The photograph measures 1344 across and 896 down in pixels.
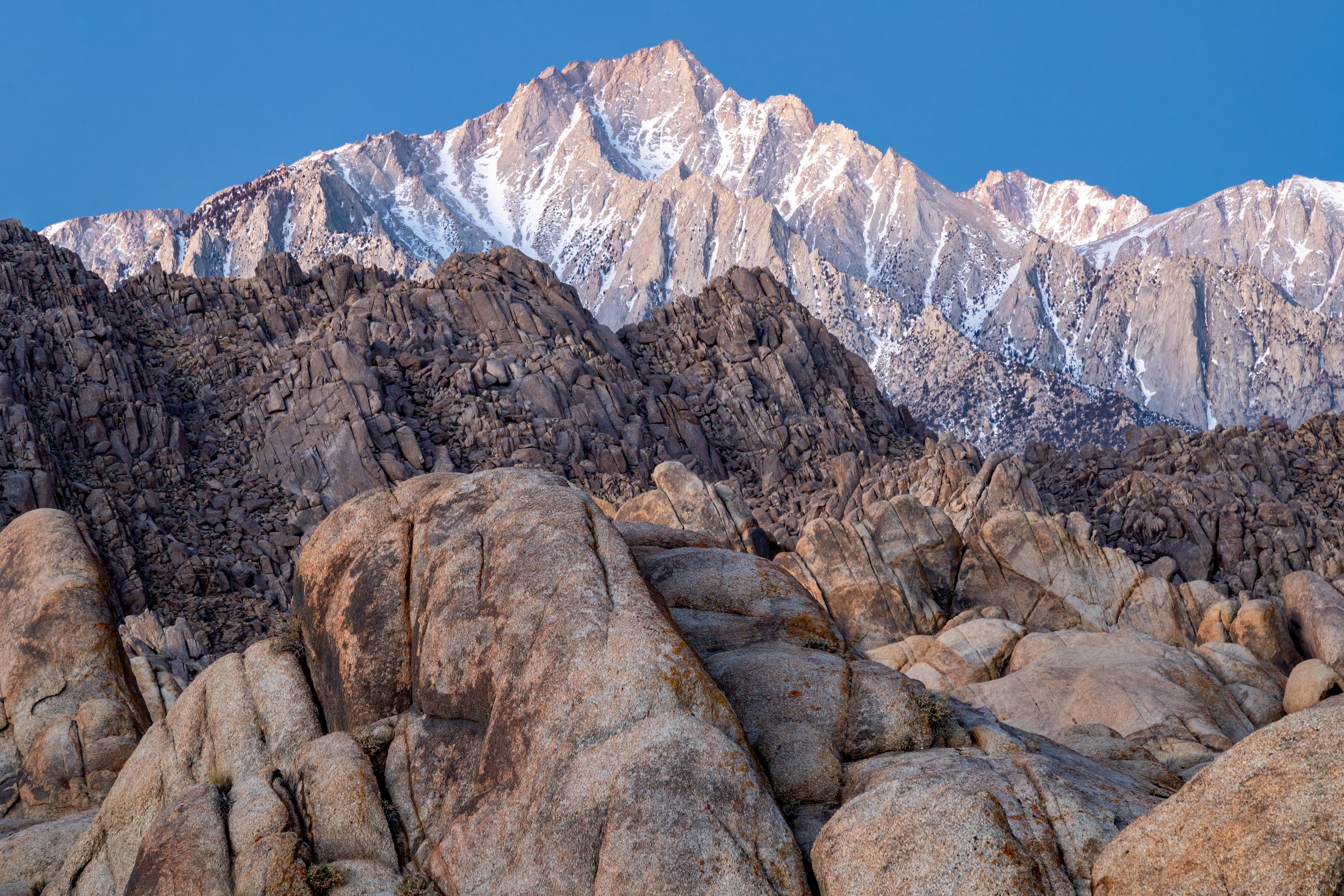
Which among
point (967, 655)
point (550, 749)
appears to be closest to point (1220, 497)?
point (967, 655)

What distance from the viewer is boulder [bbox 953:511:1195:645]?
159 ft

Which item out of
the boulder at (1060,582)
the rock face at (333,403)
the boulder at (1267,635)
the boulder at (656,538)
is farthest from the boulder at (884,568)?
the boulder at (656,538)

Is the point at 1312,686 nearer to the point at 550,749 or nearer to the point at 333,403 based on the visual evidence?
the point at 550,749

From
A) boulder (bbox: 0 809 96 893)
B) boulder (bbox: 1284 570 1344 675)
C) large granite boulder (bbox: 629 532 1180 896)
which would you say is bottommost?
boulder (bbox: 1284 570 1344 675)

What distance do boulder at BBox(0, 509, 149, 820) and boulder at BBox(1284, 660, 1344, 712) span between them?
34.3 meters

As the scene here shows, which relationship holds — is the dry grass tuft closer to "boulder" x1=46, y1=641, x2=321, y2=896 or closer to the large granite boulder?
"boulder" x1=46, y1=641, x2=321, y2=896

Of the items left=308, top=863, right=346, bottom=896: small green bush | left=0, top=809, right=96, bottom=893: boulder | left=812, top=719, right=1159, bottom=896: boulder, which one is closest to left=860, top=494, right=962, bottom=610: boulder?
left=812, top=719, right=1159, bottom=896: boulder

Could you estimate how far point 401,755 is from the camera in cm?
1608

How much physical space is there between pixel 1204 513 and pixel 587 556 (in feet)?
196

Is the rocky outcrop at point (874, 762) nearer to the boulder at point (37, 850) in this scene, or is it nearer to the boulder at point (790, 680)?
the boulder at point (790, 680)

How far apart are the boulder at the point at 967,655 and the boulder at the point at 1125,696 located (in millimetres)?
1180

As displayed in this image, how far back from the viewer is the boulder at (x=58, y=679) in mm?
23594

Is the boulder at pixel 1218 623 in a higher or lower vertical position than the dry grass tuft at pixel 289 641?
lower

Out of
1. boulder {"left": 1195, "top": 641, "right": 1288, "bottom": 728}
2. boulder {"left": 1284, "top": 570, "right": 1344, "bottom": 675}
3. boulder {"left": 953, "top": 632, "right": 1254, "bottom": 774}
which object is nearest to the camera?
boulder {"left": 953, "top": 632, "right": 1254, "bottom": 774}
